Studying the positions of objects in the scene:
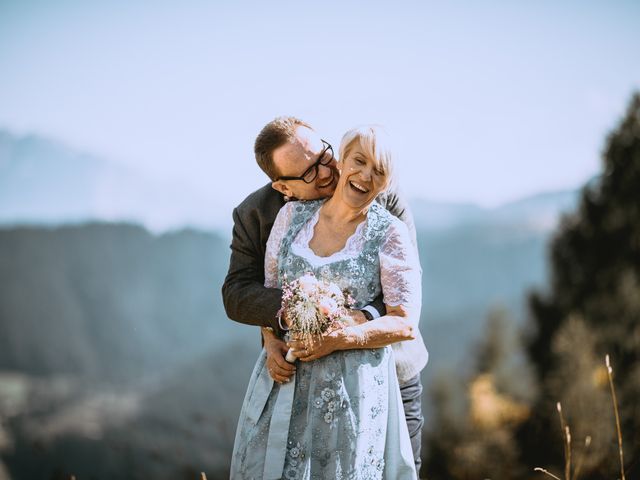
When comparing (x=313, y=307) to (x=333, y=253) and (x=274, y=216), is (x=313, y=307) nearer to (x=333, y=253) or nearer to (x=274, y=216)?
(x=333, y=253)

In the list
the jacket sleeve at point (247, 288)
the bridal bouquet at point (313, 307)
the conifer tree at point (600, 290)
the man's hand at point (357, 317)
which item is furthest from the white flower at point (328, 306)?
the conifer tree at point (600, 290)

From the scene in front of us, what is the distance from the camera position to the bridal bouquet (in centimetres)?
252

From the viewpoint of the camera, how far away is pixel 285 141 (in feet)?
9.73

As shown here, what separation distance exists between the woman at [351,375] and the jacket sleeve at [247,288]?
0.39 feet

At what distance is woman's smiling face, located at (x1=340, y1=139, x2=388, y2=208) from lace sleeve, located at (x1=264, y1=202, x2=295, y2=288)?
338mm

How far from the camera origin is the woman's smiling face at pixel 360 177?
8.72 feet

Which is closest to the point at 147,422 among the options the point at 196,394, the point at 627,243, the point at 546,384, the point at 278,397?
the point at 196,394

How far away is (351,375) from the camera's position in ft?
8.76

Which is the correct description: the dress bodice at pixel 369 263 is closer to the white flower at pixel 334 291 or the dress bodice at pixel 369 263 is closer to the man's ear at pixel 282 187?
the white flower at pixel 334 291

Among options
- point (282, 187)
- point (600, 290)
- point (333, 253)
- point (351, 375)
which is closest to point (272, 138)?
point (282, 187)

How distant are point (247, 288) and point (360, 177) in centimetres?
74

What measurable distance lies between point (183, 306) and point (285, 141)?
19.3 metres

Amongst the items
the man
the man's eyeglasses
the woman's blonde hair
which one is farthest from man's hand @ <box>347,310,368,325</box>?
the man's eyeglasses

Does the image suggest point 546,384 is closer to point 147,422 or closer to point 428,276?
point 428,276
